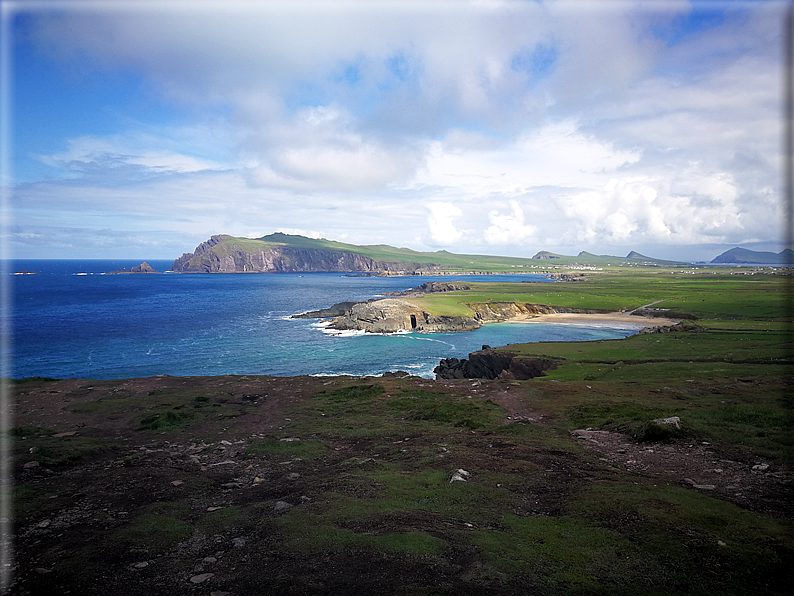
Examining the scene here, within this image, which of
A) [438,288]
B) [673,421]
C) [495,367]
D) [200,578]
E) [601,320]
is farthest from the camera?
[438,288]

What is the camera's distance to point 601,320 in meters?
93.6

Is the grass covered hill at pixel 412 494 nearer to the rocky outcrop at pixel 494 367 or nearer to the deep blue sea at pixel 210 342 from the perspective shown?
the rocky outcrop at pixel 494 367

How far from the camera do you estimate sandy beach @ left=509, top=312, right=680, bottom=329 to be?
85369 millimetres

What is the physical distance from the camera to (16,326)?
8119 cm

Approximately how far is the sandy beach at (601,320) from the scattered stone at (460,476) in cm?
8297

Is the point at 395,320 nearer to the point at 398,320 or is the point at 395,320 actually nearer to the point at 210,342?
the point at 398,320

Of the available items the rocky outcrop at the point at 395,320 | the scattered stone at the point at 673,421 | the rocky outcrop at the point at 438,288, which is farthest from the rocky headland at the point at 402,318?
the scattered stone at the point at 673,421

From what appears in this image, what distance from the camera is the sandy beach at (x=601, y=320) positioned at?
85369 mm

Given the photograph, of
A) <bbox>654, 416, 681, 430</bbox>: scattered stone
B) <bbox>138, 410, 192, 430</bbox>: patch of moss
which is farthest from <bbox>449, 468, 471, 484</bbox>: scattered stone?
<bbox>138, 410, 192, 430</bbox>: patch of moss

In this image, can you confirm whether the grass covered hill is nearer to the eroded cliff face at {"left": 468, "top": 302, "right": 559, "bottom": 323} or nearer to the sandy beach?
the sandy beach

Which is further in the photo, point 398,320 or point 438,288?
point 438,288

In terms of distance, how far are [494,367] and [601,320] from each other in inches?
2287

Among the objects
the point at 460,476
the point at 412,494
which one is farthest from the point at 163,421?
the point at 460,476

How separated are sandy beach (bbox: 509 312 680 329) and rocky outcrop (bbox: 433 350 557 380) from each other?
4775 cm
